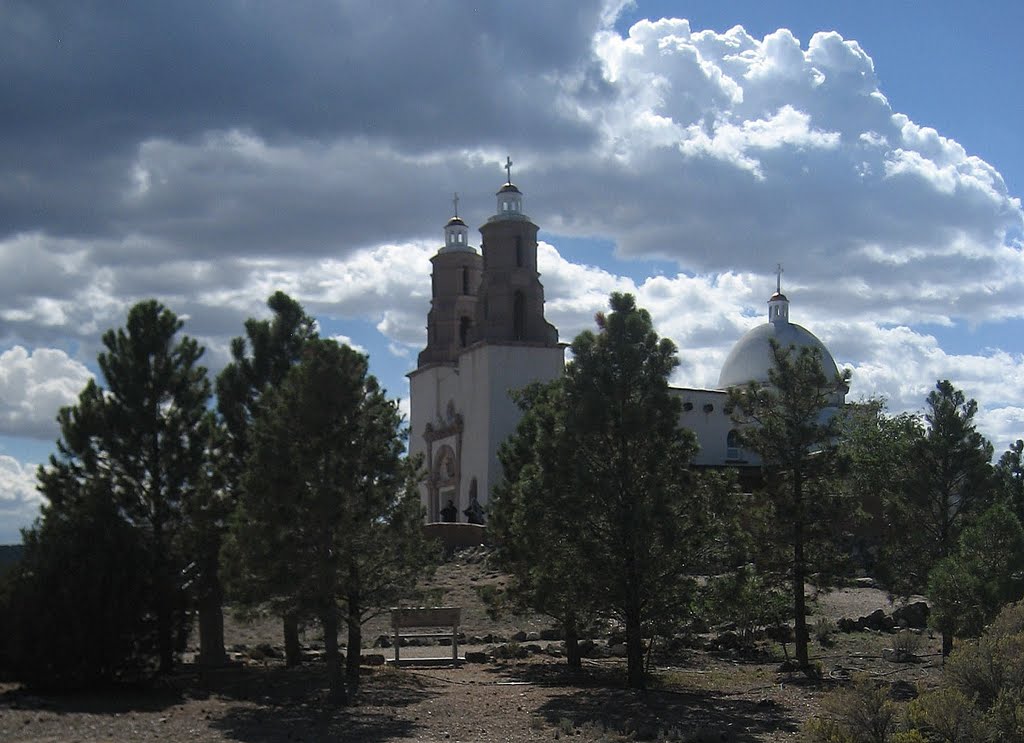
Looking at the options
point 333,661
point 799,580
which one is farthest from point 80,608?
point 799,580

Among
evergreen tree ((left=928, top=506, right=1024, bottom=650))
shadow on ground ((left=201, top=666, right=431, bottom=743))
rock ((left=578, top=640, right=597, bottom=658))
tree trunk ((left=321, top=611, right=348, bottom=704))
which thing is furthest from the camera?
rock ((left=578, top=640, right=597, bottom=658))

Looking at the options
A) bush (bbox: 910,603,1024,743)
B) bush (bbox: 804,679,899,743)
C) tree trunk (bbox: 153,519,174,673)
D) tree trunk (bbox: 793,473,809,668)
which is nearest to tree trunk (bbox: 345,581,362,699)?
tree trunk (bbox: 153,519,174,673)

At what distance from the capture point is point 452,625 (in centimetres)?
1881

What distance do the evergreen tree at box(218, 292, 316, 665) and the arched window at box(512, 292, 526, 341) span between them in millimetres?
29589

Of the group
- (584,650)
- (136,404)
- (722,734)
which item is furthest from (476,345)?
(722,734)

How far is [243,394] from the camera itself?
19.1 m

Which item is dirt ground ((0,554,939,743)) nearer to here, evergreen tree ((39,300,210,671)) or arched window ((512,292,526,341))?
evergreen tree ((39,300,210,671))

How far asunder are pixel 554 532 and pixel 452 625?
135 inches

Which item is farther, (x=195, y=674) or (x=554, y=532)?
(x=195, y=674)

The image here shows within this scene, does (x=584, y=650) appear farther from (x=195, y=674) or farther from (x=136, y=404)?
(x=136, y=404)

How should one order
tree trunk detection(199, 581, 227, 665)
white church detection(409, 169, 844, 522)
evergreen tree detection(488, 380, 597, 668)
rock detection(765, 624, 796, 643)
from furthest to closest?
1. white church detection(409, 169, 844, 522)
2. rock detection(765, 624, 796, 643)
3. tree trunk detection(199, 581, 227, 665)
4. evergreen tree detection(488, 380, 597, 668)

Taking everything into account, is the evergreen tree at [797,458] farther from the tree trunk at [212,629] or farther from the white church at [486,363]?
the white church at [486,363]

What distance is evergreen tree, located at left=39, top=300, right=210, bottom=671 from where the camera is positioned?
17.3 metres

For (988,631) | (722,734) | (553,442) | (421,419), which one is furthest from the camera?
(421,419)
